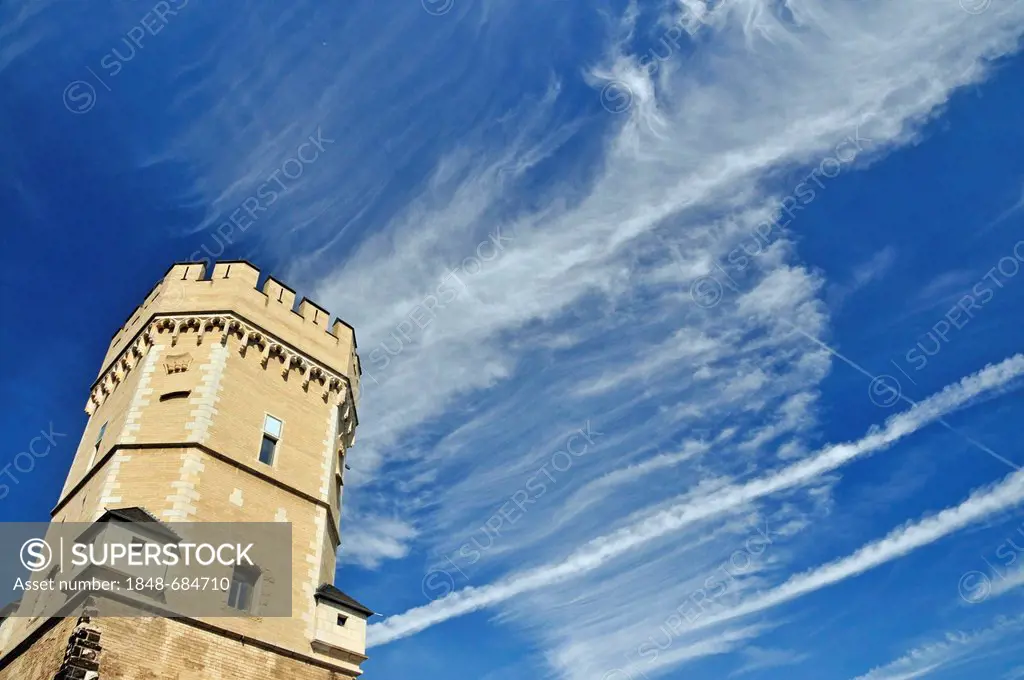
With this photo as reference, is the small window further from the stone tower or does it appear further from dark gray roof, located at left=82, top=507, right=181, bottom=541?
dark gray roof, located at left=82, top=507, right=181, bottom=541

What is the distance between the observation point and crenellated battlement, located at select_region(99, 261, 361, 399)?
21406 millimetres

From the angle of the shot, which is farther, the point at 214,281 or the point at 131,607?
the point at 214,281

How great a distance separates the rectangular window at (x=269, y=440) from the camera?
774 inches

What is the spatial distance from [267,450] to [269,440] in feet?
1.02

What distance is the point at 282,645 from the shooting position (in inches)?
662

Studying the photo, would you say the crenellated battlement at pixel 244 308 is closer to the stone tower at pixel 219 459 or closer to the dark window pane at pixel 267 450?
the stone tower at pixel 219 459

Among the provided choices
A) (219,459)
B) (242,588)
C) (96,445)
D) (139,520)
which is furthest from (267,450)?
(96,445)

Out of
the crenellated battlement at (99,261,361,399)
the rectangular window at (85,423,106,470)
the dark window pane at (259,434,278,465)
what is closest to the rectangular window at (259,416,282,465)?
the dark window pane at (259,434,278,465)

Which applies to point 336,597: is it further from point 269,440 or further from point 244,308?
point 244,308

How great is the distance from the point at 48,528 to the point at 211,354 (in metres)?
6.59

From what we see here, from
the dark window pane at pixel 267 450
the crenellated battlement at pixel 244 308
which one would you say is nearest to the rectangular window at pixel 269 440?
the dark window pane at pixel 267 450

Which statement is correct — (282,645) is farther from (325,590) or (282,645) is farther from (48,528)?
(48,528)

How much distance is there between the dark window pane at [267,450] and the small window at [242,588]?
3125mm

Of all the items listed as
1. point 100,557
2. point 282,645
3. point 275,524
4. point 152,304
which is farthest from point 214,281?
point 282,645
